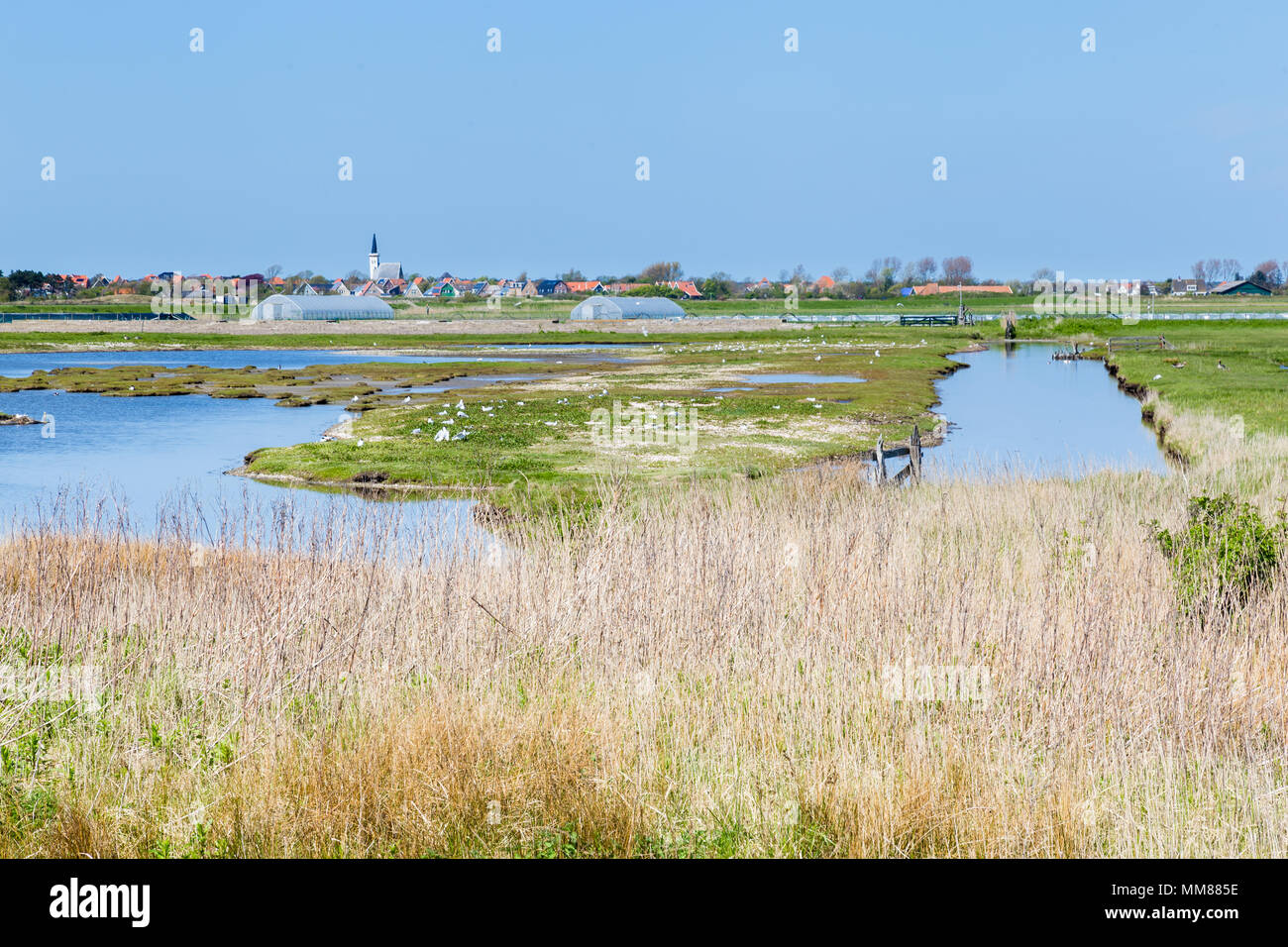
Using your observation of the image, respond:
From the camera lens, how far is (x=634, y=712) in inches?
279

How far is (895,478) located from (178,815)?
17.7m

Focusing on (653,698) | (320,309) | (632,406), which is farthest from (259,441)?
(320,309)

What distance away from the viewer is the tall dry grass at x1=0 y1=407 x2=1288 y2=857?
6020 millimetres

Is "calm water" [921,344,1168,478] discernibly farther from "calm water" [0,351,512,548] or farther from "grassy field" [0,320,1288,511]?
"calm water" [0,351,512,548]

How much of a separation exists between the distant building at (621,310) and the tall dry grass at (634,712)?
132937mm

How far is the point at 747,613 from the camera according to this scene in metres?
9.17

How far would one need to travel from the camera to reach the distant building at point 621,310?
142 metres

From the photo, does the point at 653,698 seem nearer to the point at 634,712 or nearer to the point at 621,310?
the point at 634,712

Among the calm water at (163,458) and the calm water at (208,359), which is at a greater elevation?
the calm water at (208,359)

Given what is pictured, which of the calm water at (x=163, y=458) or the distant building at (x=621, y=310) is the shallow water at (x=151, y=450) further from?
the distant building at (x=621, y=310)

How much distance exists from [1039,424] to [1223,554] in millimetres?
29883

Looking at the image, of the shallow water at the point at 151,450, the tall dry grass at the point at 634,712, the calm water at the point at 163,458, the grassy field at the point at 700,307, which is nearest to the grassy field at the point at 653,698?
the tall dry grass at the point at 634,712
